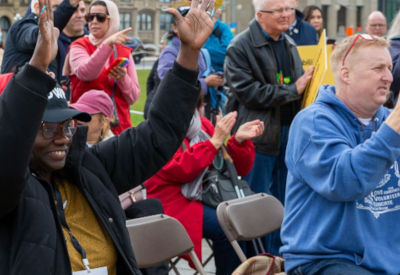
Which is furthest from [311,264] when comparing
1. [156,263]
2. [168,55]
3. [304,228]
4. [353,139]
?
[168,55]

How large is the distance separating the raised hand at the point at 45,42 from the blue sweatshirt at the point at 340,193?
4.15 ft

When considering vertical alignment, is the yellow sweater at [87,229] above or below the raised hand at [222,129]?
above

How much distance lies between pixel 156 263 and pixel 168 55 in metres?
2.76

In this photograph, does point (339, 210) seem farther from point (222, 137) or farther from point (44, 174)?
point (222, 137)

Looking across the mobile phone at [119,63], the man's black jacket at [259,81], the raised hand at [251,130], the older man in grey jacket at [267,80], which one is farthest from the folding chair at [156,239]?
the mobile phone at [119,63]

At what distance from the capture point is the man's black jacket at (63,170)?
6.04ft

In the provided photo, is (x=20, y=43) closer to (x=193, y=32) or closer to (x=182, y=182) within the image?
(x=182, y=182)

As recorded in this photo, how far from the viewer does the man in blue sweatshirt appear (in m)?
2.70

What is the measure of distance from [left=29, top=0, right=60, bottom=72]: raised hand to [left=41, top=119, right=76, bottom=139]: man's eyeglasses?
0.87 ft

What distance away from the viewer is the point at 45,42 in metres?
1.89

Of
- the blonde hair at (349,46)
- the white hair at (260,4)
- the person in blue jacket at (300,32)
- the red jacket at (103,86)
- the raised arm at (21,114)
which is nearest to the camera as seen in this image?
the raised arm at (21,114)

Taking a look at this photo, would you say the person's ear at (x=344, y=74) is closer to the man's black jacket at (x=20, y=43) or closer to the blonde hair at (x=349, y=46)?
the blonde hair at (x=349, y=46)

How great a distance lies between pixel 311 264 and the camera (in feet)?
9.44

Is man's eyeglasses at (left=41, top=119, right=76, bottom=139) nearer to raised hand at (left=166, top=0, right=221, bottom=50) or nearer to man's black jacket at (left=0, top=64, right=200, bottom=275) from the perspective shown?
man's black jacket at (left=0, top=64, right=200, bottom=275)
